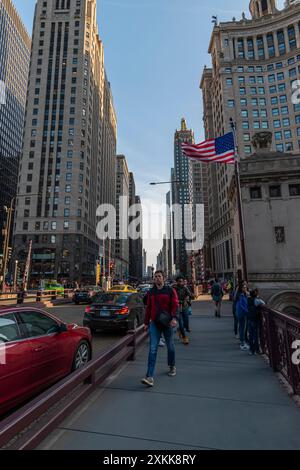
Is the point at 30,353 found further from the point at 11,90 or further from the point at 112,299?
the point at 11,90

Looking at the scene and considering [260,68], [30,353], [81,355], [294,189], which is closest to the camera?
[30,353]

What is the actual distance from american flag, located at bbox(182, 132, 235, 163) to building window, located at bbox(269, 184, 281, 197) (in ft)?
35.1

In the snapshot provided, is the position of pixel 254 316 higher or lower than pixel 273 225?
lower

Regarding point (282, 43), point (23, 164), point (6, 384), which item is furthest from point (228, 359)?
point (282, 43)

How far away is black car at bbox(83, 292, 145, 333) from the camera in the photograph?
379 inches

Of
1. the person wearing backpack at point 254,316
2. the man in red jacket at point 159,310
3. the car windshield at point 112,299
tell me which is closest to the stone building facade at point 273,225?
the car windshield at point 112,299

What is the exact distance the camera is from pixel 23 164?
71500 millimetres

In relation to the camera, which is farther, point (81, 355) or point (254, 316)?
point (254, 316)

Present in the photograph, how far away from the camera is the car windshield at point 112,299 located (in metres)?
9.97

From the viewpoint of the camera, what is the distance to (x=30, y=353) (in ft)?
13.4

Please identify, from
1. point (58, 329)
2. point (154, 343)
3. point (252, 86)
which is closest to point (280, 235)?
point (154, 343)

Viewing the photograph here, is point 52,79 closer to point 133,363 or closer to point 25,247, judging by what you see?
point 25,247

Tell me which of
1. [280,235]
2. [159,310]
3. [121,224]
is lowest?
[159,310]

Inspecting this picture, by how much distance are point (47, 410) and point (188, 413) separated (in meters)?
2.03
